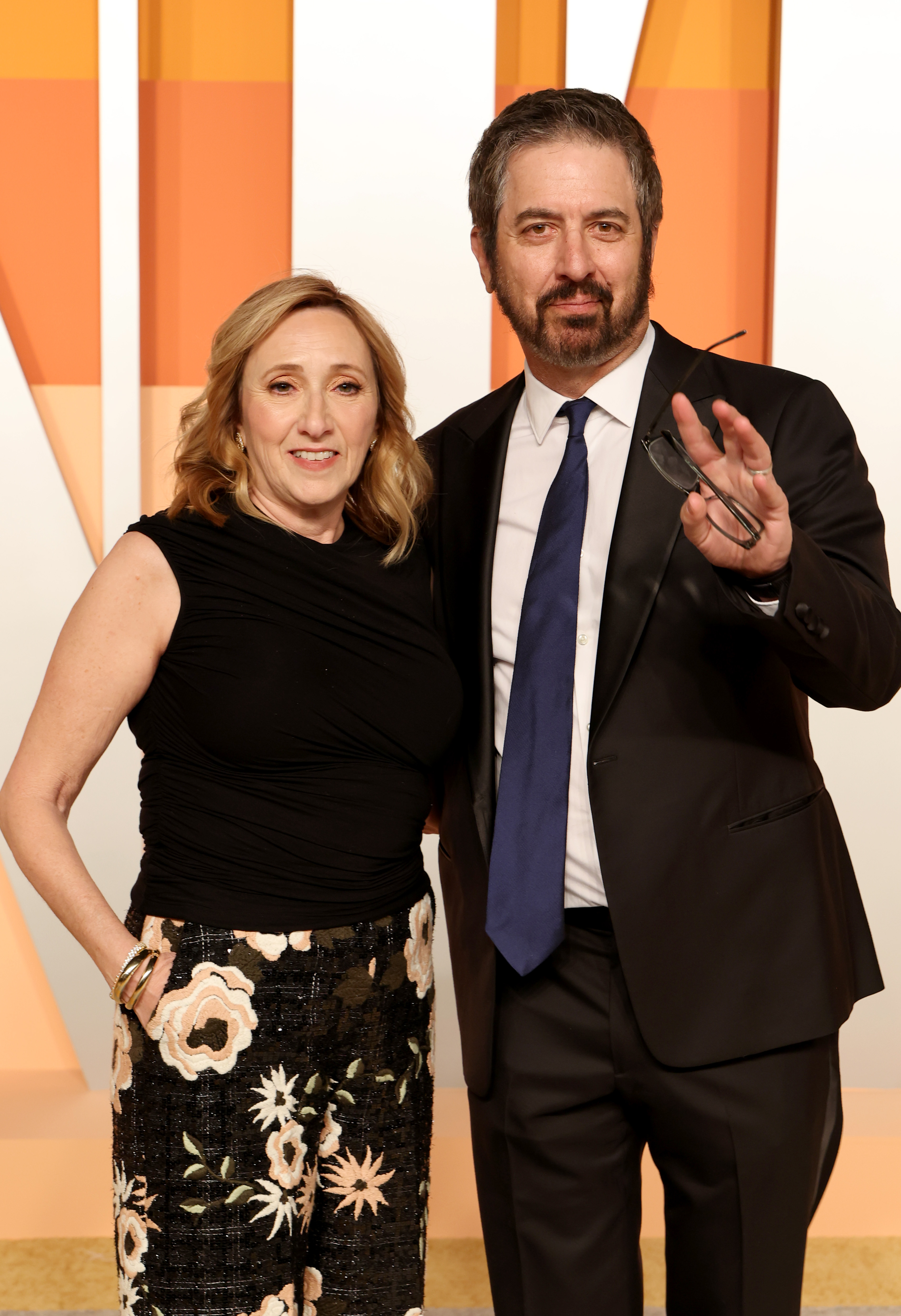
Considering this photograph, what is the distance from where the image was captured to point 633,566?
1627 millimetres

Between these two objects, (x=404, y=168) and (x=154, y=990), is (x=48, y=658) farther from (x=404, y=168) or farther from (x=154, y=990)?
(x=154, y=990)

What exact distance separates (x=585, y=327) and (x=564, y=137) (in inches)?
11.5

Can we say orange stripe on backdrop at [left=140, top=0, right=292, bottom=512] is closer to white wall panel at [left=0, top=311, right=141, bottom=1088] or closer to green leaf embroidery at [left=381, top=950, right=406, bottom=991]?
white wall panel at [left=0, top=311, right=141, bottom=1088]

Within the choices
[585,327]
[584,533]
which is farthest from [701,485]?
[585,327]

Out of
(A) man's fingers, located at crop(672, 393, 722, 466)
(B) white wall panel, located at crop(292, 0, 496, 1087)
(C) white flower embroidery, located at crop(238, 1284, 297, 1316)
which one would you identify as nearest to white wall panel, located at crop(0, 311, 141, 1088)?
(B) white wall panel, located at crop(292, 0, 496, 1087)

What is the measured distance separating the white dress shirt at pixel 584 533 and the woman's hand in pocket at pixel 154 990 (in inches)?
19.5

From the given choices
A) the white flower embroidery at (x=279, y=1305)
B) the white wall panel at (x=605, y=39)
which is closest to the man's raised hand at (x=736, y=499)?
the white flower embroidery at (x=279, y=1305)

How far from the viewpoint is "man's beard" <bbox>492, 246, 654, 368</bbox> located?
1.72 meters

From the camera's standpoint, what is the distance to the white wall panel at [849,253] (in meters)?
2.82

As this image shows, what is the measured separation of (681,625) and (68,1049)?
217 cm

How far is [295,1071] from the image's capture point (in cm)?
154

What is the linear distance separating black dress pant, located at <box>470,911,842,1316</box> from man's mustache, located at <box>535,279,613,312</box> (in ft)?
2.69

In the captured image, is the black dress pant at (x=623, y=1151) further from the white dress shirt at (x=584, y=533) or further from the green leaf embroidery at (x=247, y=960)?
the green leaf embroidery at (x=247, y=960)

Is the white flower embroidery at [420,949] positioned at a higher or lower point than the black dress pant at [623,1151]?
higher
